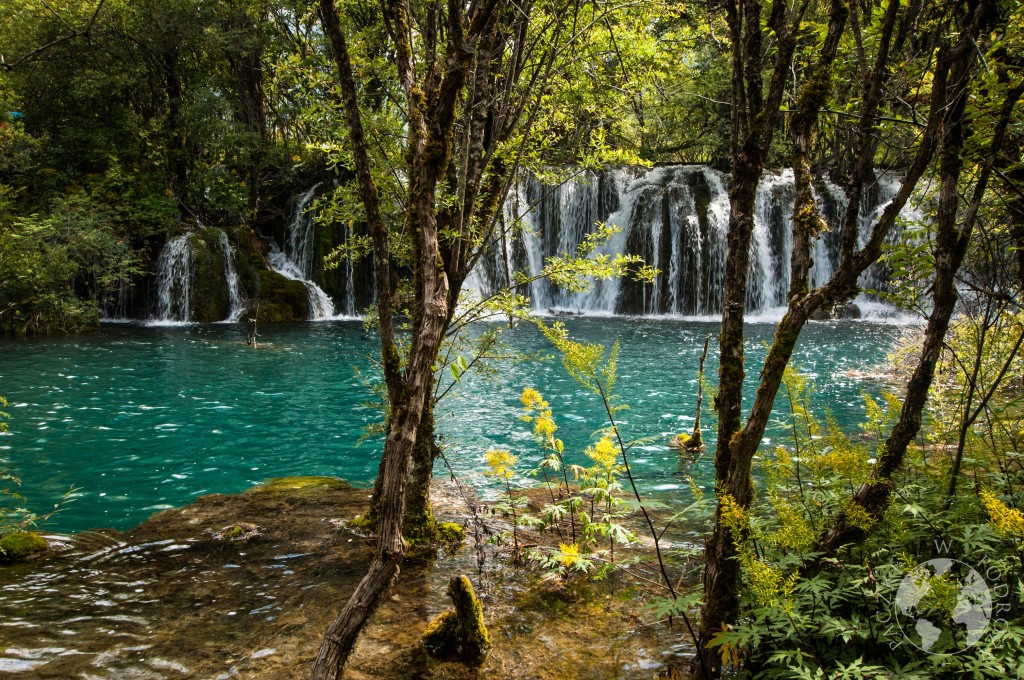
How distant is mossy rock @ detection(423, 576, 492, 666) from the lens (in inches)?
144

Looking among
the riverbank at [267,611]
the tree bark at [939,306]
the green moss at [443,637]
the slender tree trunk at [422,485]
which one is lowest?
the riverbank at [267,611]

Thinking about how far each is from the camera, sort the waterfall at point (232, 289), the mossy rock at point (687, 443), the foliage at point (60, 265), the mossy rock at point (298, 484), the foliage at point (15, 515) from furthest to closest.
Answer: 1. the waterfall at point (232, 289)
2. the foliage at point (60, 265)
3. the mossy rock at point (687, 443)
4. the mossy rock at point (298, 484)
5. the foliage at point (15, 515)

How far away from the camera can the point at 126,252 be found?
20719mm

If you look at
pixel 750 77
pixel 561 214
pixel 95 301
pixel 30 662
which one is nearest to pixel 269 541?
pixel 30 662

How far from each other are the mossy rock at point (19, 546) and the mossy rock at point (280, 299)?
18142 millimetres

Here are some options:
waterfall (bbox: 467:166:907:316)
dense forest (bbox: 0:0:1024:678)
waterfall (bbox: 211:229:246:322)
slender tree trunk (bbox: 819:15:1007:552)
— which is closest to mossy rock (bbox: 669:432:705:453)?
dense forest (bbox: 0:0:1024:678)

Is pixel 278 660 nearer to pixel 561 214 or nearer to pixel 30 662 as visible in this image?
pixel 30 662

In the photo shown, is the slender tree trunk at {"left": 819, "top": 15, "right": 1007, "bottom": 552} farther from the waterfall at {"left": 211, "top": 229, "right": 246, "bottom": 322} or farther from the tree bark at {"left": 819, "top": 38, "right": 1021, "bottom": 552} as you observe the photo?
the waterfall at {"left": 211, "top": 229, "right": 246, "bottom": 322}

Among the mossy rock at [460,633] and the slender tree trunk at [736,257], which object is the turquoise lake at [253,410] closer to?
the slender tree trunk at [736,257]

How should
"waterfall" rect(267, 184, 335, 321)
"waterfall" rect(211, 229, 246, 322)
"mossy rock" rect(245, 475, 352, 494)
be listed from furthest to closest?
"waterfall" rect(267, 184, 335, 321) → "waterfall" rect(211, 229, 246, 322) → "mossy rock" rect(245, 475, 352, 494)

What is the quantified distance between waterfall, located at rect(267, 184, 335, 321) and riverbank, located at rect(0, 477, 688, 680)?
64.4 feet

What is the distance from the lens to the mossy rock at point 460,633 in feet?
12.0

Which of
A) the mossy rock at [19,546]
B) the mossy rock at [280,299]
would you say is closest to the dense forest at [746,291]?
the mossy rock at [19,546]

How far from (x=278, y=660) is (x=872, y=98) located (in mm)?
4413
